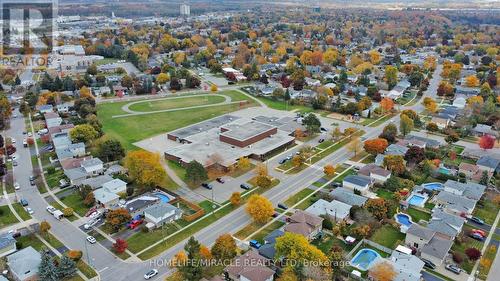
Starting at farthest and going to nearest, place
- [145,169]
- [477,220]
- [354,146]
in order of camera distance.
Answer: [354,146], [145,169], [477,220]

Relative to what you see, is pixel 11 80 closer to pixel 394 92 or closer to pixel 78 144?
pixel 78 144

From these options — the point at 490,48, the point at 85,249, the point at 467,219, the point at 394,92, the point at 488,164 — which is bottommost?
the point at 85,249

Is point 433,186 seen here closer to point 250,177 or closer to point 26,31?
point 250,177

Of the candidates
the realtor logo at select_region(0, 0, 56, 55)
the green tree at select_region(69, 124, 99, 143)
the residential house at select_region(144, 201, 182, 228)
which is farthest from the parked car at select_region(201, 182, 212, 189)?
the realtor logo at select_region(0, 0, 56, 55)

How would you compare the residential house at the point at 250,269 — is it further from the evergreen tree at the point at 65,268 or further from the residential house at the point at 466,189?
the residential house at the point at 466,189

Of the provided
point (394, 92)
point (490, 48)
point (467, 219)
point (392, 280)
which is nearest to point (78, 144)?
point (392, 280)

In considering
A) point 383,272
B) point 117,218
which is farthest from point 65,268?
point 383,272
